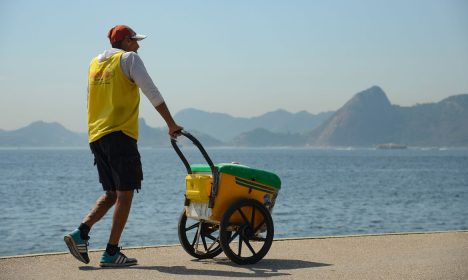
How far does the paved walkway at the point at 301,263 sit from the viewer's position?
5641mm

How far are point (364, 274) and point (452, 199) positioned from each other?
4343 cm

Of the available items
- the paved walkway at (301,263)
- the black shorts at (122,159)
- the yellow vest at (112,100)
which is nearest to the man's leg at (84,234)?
the paved walkway at (301,263)

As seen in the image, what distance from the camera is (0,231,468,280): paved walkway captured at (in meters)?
5.64

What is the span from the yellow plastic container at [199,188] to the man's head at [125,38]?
1.17m

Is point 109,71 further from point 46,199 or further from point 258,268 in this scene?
point 46,199

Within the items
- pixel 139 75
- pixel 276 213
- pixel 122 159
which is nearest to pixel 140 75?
pixel 139 75

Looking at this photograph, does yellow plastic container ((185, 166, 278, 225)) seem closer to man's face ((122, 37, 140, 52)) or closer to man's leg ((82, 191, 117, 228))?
man's leg ((82, 191, 117, 228))

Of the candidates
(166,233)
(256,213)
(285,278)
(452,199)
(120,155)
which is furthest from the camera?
(452,199)

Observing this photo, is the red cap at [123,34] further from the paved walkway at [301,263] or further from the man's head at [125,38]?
the paved walkway at [301,263]

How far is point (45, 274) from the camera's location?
573 centimetres

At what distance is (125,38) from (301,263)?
235cm

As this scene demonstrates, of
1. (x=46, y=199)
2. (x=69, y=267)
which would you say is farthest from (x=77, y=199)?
(x=69, y=267)

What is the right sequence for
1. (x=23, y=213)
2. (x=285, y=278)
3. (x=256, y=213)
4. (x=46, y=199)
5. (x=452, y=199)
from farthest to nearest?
1. (x=452, y=199)
2. (x=46, y=199)
3. (x=23, y=213)
4. (x=256, y=213)
5. (x=285, y=278)

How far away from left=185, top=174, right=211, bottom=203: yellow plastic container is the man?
45 cm
